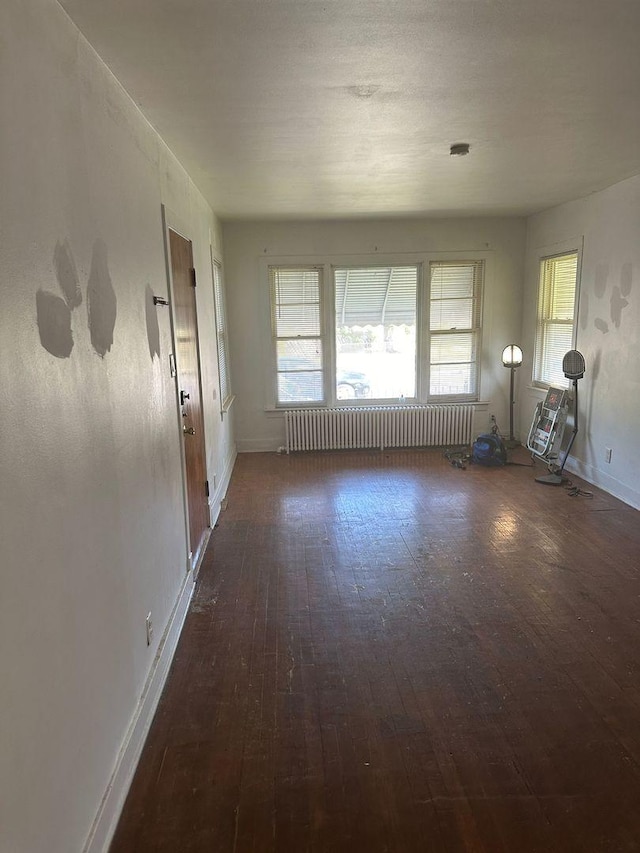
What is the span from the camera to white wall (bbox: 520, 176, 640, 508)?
4508mm

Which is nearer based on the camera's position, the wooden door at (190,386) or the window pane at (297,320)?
the wooden door at (190,386)

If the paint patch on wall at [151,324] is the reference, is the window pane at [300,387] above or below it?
below

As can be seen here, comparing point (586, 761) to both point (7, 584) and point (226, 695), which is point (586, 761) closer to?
point (226, 695)

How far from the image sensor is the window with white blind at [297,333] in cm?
639

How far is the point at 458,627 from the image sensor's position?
9.61 ft

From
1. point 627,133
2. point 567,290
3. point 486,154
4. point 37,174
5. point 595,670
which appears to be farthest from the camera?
point 567,290

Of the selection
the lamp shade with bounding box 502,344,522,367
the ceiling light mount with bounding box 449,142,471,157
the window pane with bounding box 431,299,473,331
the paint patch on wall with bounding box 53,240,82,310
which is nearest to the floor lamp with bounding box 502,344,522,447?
the lamp shade with bounding box 502,344,522,367

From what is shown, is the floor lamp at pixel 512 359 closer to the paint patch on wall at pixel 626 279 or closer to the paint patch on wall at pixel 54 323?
the paint patch on wall at pixel 626 279

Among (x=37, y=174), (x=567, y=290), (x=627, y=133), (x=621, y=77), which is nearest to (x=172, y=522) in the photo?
(x=37, y=174)

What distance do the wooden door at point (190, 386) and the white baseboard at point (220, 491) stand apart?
0.15m

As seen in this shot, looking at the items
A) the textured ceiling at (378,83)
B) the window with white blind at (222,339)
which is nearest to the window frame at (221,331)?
the window with white blind at (222,339)

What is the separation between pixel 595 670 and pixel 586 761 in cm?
59

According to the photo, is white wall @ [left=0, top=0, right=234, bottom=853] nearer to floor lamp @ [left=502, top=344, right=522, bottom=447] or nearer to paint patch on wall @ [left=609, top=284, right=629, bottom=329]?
paint patch on wall @ [left=609, top=284, right=629, bottom=329]

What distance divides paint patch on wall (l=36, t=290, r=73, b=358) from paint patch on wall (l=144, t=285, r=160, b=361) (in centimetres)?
101
